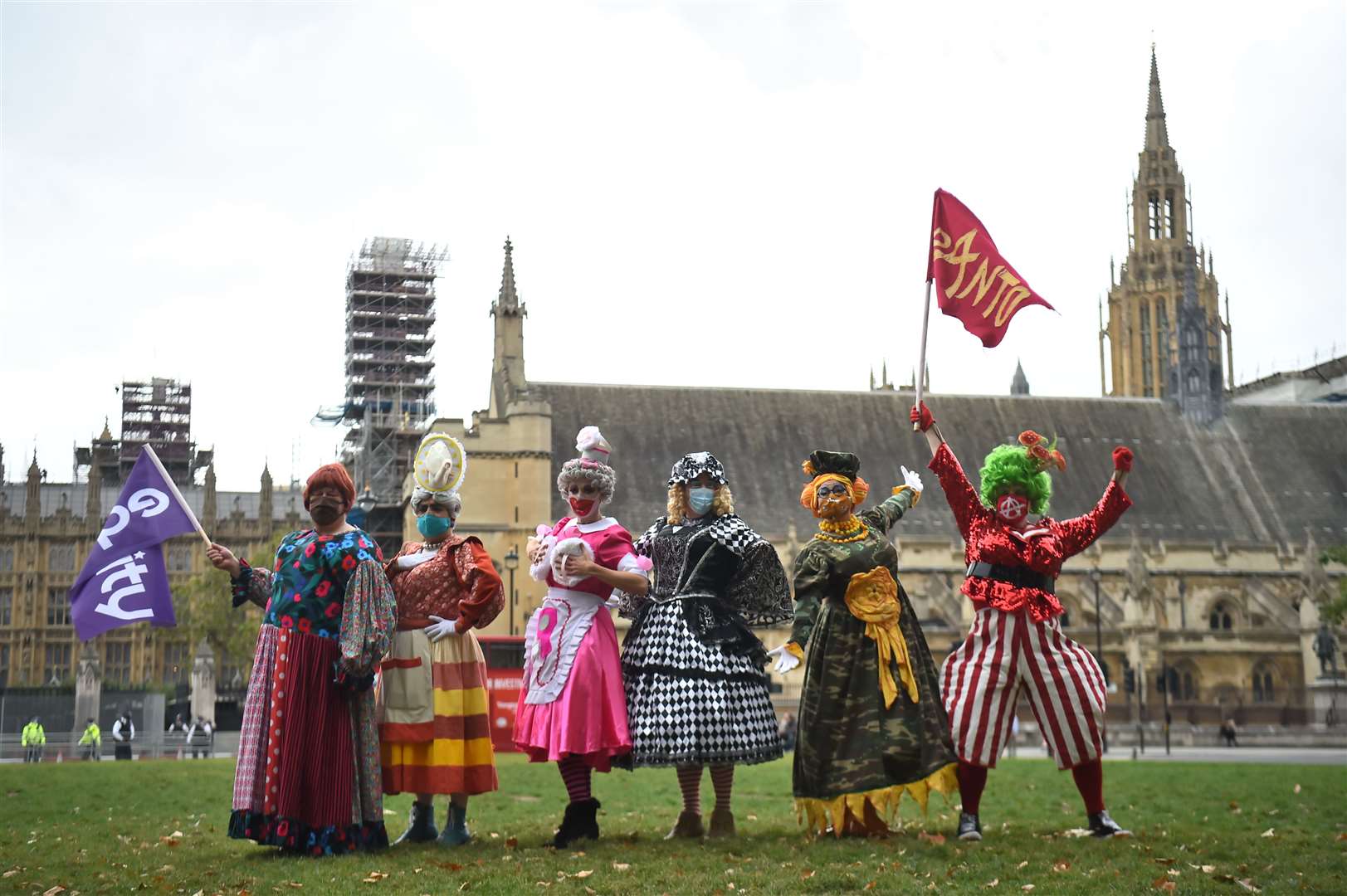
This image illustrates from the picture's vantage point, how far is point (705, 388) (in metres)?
58.4

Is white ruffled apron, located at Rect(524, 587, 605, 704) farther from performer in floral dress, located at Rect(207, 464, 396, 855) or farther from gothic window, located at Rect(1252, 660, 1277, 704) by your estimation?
gothic window, located at Rect(1252, 660, 1277, 704)

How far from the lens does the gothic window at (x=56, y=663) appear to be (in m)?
75.1

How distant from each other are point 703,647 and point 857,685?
0.95 meters

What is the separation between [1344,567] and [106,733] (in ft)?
137

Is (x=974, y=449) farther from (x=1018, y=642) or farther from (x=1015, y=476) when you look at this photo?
(x=1018, y=642)

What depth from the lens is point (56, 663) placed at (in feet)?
249

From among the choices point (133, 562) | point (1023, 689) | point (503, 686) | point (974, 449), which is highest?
point (974, 449)

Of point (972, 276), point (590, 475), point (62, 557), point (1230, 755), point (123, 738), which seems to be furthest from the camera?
point (62, 557)

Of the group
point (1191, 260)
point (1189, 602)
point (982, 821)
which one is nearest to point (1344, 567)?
point (1189, 602)

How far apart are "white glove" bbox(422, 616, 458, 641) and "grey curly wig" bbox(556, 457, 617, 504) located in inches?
40.3

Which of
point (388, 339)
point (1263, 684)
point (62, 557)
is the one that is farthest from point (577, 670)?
point (62, 557)

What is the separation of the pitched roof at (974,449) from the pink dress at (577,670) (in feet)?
139

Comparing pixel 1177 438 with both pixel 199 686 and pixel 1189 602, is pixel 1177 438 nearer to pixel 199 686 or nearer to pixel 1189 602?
pixel 1189 602

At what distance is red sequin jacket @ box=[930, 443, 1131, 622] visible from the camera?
9.27 meters
